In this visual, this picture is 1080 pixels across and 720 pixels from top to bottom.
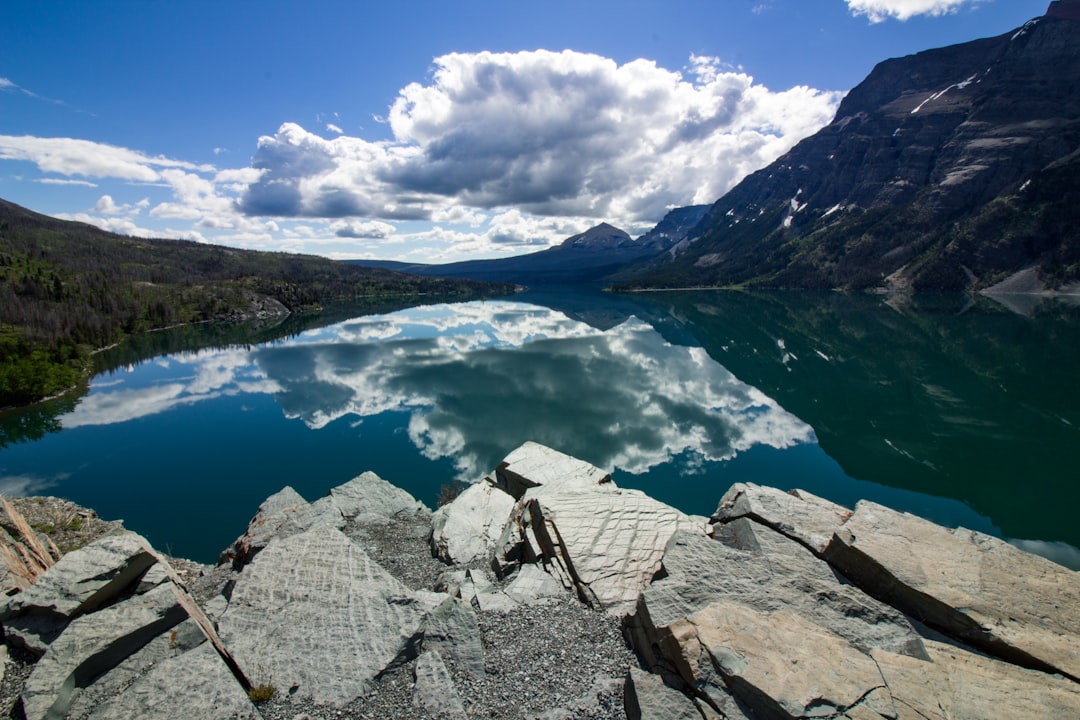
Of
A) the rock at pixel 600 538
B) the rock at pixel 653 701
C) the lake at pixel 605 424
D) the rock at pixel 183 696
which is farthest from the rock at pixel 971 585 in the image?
the lake at pixel 605 424

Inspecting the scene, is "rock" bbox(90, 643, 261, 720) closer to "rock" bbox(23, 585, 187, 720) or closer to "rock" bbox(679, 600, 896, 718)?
"rock" bbox(23, 585, 187, 720)

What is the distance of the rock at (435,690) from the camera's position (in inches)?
330

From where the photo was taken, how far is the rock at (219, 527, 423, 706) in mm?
9242

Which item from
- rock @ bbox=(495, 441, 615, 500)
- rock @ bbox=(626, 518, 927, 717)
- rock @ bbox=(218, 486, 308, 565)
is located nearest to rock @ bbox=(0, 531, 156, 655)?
rock @ bbox=(218, 486, 308, 565)

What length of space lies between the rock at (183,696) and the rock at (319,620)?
793 millimetres

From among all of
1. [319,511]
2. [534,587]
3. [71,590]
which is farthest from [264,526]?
[534,587]

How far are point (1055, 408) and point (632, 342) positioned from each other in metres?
56.5

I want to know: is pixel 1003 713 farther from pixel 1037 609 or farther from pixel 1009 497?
pixel 1009 497

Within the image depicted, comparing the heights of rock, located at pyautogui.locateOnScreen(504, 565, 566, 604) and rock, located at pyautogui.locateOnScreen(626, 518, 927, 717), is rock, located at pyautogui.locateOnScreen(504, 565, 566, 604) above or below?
below

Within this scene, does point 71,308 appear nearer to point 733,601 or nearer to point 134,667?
point 134,667

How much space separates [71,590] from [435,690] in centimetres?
890

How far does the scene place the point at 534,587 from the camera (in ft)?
41.6

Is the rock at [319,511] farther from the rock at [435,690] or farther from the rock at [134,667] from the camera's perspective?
the rock at [435,690]

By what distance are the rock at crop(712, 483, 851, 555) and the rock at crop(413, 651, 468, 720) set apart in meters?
9.38
